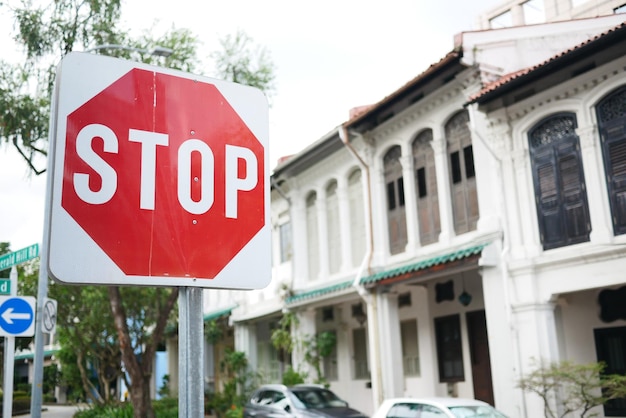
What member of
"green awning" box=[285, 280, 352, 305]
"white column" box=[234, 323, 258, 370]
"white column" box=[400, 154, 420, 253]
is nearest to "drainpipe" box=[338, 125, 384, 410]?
"green awning" box=[285, 280, 352, 305]

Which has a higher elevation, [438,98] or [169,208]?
[438,98]

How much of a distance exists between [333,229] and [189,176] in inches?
746

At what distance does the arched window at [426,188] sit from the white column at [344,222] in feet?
11.2

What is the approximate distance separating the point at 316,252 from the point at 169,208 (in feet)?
65.3

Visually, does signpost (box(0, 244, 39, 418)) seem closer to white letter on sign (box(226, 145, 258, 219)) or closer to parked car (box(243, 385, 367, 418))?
white letter on sign (box(226, 145, 258, 219))

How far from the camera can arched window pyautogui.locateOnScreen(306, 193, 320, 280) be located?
872 inches

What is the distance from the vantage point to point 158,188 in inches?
93.5

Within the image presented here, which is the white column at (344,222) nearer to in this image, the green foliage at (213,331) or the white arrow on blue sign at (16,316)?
the green foliage at (213,331)

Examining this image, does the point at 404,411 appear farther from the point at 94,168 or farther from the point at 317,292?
the point at 94,168

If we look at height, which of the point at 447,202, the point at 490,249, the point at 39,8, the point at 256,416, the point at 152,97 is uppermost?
the point at 39,8

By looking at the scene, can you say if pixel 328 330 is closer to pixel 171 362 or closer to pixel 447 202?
pixel 447 202

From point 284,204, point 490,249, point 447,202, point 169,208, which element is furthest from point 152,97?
point 284,204

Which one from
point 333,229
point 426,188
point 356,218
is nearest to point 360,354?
point 333,229

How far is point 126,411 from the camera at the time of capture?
715 inches
